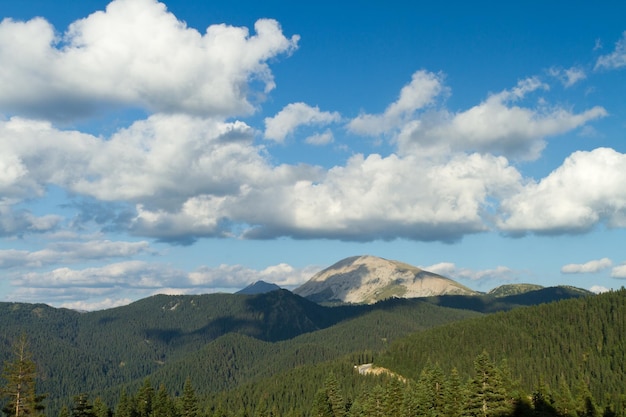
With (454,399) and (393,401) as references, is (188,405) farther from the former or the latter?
(454,399)

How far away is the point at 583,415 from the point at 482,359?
5292 centimetres

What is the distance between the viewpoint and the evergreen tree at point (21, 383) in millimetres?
60312

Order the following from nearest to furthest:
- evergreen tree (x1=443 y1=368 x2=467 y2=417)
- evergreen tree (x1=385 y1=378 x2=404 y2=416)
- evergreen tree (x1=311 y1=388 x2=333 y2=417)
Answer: evergreen tree (x1=443 y1=368 x2=467 y2=417) → evergreen tree (x1=385 y1=378 x2=404 y2=416) → evergreen tree (x1=311 y1=388 x2=333 y2=417)

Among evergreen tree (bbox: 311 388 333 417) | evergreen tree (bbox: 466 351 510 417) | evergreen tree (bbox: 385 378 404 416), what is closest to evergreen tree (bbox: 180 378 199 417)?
evergreen tree (bbox: 311 388 333 417)

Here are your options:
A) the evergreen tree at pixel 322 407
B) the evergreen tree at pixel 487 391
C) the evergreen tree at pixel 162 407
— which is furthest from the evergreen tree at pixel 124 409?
the evergreen tree at pixel 487 391

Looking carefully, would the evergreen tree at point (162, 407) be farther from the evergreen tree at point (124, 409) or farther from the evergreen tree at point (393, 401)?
the evergreen tree at point (393, 401)

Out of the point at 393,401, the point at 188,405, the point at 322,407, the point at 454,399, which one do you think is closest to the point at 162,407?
the point at 188,405

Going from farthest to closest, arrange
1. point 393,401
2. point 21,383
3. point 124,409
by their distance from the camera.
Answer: point 124,409, point 393,401, point 21,383

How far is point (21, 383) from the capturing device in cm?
6153

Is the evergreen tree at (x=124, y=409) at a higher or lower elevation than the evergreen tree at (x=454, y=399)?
lower

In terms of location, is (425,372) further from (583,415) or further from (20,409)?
(20,409)

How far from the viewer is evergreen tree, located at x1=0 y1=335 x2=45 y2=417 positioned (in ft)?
198

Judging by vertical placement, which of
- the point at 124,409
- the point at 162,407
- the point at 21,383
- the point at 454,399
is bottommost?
the point at 162,407

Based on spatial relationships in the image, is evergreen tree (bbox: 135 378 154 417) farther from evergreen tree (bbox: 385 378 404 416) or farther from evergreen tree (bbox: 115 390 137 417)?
evergreen tree (bbox: 385 378 404 416)
